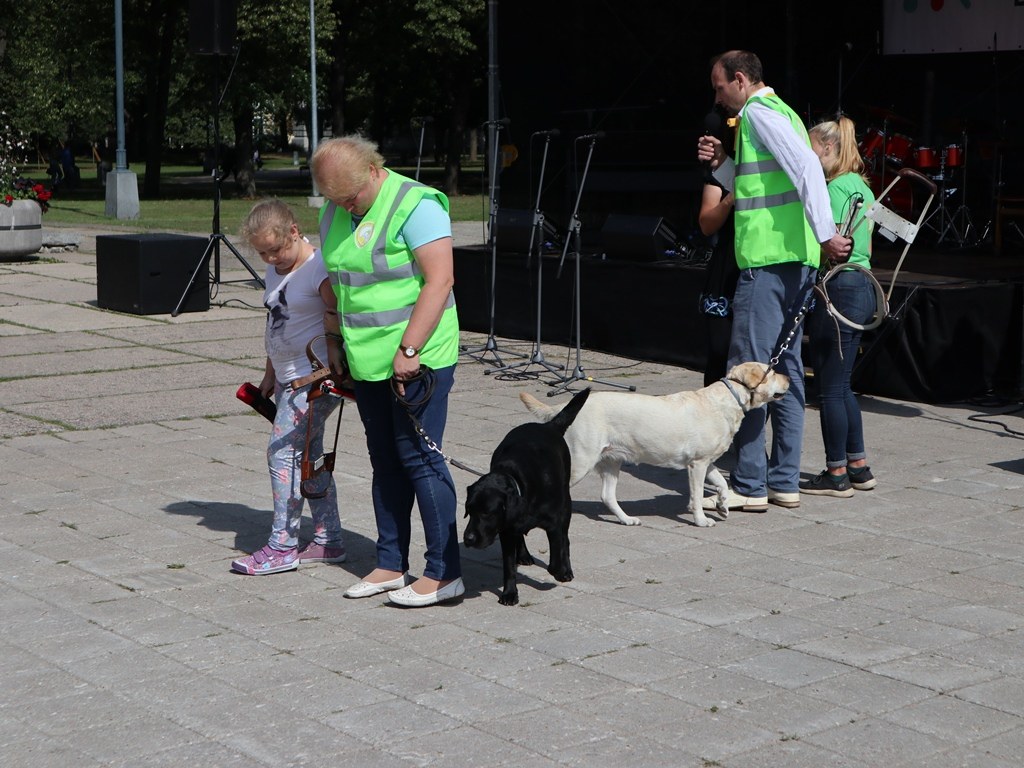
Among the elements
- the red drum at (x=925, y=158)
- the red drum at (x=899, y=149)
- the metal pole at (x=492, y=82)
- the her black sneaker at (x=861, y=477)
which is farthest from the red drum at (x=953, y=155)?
the her black sneaker at (x=861, y=477)

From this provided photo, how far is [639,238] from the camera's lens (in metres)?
10.8

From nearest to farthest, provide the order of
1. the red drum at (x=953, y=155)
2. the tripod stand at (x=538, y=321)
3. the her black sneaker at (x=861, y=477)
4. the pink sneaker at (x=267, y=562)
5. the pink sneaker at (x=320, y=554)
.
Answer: the pink sneaker at (x=267, y=562), the pink sneaker at (x=320, y=554), the her black sneaker at (x=861, y=477), the tripod stand at (x=538, y=321), the red drum at (x=953, y=155)

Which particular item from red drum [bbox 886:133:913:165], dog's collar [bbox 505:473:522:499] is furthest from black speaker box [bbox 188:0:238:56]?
dog's collar [bbox 505:473:522:499]

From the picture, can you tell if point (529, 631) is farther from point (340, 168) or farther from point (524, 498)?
point (340, 168)

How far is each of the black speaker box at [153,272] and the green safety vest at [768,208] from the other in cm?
843

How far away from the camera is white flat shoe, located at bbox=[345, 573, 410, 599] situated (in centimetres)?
516

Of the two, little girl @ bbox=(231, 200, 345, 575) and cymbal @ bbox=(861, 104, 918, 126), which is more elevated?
cymbal @ bbox=(861, 104, 918, 126)

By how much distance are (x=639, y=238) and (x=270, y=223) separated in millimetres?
5931

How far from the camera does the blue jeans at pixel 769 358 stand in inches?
245

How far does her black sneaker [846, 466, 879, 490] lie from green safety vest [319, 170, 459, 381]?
280 cm

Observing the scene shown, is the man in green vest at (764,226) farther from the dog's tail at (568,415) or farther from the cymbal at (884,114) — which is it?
the cymbal at (884,114)

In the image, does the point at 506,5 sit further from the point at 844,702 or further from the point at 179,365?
the point at 844,702

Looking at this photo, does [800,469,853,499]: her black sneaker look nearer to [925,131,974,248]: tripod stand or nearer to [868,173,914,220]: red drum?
[868,173,914,220]: red drum

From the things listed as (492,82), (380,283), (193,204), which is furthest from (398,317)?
(193,204)
